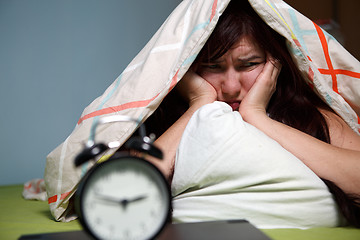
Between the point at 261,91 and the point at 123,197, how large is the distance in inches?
27.0

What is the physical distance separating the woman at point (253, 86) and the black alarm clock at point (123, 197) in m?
0.40

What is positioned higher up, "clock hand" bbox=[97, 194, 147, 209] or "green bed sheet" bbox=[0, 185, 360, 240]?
"clock hand" bbox=[97, 194, 147, 209]

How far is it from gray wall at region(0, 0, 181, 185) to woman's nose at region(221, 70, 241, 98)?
1.16 m

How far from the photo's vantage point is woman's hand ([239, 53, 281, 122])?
99 centimetres

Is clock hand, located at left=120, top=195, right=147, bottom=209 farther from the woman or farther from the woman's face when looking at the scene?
the woman's face

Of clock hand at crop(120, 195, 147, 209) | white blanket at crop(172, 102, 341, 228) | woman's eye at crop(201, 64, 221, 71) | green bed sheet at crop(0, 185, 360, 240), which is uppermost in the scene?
clock hand at crop(120, 195, 147, 209)

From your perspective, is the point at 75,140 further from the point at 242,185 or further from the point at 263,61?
the point at 263,61

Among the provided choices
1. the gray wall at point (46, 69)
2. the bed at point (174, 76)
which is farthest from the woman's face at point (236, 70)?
the gray wall at point (46, 69)

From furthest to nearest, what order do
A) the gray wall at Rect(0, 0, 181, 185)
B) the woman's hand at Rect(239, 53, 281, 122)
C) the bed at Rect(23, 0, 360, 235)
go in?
1. the gray wall at Rect(0, 0, 181, 185)
2. the woman's hand at Rect(239, 53, 281, 122)
3. the bed at Rect(23, 0, 360, 235)

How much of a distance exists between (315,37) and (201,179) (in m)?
0.67

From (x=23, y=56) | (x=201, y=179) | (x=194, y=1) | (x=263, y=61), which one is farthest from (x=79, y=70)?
(x=201, y=179)

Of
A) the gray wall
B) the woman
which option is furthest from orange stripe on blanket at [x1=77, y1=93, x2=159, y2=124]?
the gray wall

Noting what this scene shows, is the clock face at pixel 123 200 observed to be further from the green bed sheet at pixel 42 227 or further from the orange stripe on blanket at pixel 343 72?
the orange stripe on blanket at pixel 343 72

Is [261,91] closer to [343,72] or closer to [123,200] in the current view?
[343,72]
